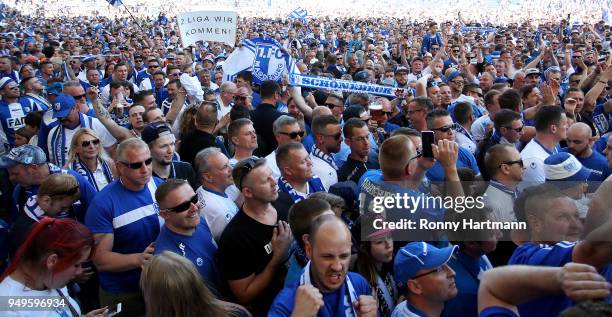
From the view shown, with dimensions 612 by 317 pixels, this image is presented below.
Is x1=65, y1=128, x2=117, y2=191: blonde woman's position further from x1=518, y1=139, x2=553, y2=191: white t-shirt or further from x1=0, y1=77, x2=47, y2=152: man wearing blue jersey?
x1=518, y1=139, x2=553, y2=191: white t-shirt

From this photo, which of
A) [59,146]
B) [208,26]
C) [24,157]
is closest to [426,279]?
[24,157]

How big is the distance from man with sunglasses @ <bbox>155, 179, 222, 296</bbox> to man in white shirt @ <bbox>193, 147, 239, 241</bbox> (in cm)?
41

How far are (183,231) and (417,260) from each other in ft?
4.79

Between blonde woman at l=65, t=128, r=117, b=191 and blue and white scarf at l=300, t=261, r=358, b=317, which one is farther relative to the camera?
blonde woman at l=65, t=128, r=117, b=191

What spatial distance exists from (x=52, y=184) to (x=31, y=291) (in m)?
1.41

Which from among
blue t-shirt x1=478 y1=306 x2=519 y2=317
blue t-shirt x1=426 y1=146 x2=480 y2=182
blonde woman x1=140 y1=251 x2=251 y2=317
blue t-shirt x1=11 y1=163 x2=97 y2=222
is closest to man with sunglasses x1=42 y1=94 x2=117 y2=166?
blue t-shirt x1=11 y1=163 x2=97 y2=222

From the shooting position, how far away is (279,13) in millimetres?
53500

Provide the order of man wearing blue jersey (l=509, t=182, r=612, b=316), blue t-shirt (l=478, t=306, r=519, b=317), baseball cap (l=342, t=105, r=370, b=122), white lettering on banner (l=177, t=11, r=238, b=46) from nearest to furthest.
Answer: man wearing blue jersey (l=509, t=182, r=612, b=316)
blue t-shirt (l=478, t=306, r=519, b=317)
baseball cap (l=342, t=105, r=370, b=122)
white lettering on banner (l=177, t=11, r=238, b=46)

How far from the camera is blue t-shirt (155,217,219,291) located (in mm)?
3389

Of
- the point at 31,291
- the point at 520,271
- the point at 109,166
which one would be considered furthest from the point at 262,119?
the point at 520,271

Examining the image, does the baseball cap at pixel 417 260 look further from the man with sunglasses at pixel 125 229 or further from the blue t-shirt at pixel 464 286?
the man with sunglasses at pixel 125 229

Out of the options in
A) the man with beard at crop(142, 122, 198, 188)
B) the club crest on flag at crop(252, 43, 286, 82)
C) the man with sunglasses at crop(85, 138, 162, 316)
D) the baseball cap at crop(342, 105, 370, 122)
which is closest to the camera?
the man with sunglasses at crop(85, 138, 162, 316)

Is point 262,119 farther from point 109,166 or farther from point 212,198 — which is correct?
point 212,198

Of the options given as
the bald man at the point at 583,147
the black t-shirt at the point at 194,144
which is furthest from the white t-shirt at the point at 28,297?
the bald man at the point at 583,147
